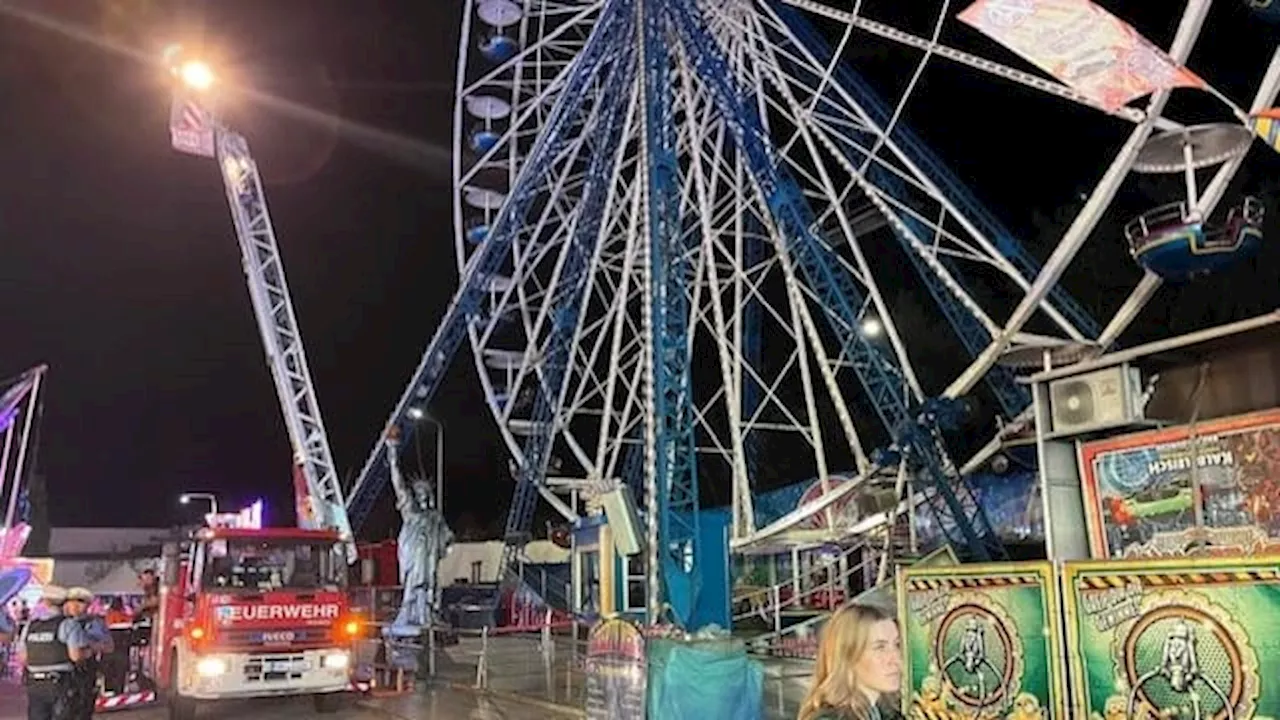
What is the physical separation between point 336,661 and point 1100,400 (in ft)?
28.9

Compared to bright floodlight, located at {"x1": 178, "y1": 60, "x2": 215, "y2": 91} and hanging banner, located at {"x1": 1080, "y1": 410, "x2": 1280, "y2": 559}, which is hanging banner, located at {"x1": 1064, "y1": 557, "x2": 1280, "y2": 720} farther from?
bright floodlight, located at {"x1": 178, "y1": 60, "x2": 215, "y2": 91}

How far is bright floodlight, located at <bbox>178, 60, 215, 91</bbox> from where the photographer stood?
93.7ft

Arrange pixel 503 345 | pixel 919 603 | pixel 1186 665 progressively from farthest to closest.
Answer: pixel 503 345, pixel 919 603, pixel 1186 665

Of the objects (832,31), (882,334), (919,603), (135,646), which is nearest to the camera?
(919,603)

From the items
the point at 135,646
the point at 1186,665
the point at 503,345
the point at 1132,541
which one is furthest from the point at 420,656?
the point at 1186,665

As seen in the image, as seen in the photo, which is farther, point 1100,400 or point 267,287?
point 267,287

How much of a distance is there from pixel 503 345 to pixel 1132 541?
14912mm

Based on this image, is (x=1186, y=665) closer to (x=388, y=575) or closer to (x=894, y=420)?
(x=894, y=420)

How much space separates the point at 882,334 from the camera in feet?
68.5

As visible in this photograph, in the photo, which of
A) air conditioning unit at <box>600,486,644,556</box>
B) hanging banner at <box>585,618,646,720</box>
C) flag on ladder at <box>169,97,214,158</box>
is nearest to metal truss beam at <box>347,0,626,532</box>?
air conditioning unit at <box>600,486,644,556</box>

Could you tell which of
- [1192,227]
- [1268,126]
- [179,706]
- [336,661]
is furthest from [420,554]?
[1268,126]

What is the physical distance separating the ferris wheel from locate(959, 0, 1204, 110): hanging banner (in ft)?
5.64

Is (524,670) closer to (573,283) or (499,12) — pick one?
(573,283)

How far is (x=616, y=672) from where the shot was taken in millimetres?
9547
